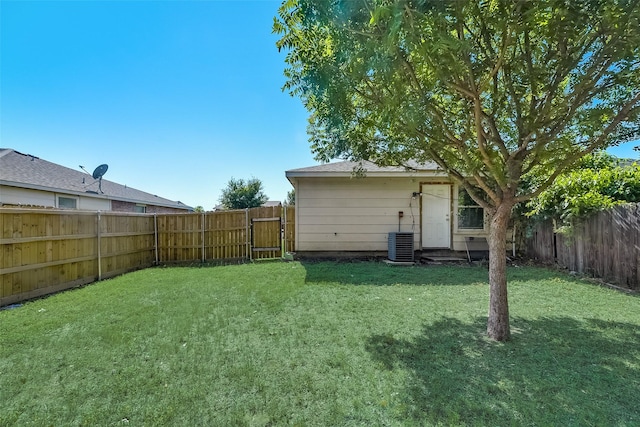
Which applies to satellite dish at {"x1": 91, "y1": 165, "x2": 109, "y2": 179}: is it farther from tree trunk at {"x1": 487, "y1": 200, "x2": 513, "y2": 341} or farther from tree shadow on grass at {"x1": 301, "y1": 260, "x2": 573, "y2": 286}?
tree trunk at {"x1": 487, "y1": 200, "x2": 513, "y2": 341}

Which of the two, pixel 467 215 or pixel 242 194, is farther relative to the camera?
pixel 242 194

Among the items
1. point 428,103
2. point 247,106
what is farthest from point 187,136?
point 428,103

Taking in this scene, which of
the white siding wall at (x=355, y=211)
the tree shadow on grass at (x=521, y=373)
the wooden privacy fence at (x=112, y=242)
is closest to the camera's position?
the tree shadow on grass at (x=521, y=373)

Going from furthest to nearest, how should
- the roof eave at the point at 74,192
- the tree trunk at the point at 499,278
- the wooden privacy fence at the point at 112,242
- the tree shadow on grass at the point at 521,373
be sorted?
the roof eave at the point at 74,192
the wooden privacy fence at the point at 112,242
the tree trunk at the point at 499,278
the tree shadow on grass at the point at 521,373

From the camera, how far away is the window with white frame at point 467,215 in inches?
388

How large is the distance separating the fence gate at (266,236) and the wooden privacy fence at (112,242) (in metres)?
0.03

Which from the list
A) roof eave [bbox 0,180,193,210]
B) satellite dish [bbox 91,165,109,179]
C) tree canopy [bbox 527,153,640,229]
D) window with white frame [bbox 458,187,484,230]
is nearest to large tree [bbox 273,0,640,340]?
tree canopy [bbox 527,153,640,229]

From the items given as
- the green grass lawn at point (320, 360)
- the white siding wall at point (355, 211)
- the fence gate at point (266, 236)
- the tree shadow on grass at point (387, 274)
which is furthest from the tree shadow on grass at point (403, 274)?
the fence gate at point (266, 236)

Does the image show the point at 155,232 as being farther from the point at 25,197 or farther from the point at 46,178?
the point at 46,178

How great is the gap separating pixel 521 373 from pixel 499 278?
109 cm

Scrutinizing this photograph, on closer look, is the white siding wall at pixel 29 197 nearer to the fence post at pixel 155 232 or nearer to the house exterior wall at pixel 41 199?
the house exterior wall at pixel 41 199

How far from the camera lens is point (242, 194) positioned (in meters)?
27.5

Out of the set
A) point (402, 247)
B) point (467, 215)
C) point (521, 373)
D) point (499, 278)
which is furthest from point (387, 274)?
point (521, 373)

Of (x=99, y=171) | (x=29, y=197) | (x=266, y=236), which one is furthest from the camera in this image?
(x=99, y=171)
